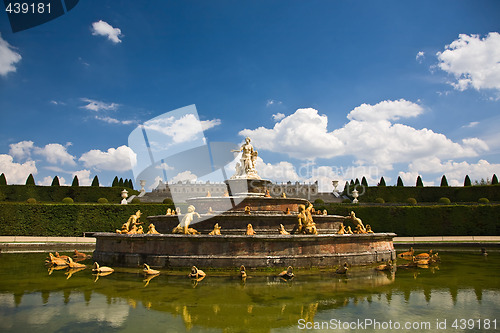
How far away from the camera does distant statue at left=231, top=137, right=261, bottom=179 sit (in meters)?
22.8

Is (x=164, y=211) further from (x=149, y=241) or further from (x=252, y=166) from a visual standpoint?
(x=149, y=241)

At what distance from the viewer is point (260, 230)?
15969mm

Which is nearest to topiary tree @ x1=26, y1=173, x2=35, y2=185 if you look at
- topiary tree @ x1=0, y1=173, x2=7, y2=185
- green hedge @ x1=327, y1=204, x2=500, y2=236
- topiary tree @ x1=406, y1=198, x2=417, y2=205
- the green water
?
topiary tree @ x1=0, y1=173, x2=7, y2=185

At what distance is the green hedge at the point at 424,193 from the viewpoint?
45.0 metres

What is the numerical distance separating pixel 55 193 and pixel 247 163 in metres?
34.4

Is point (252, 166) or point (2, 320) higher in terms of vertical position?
point (252, 166)

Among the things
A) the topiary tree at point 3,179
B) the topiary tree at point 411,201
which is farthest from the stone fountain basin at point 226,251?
the topiary tree at point 3,179

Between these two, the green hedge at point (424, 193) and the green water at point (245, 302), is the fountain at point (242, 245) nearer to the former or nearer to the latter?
the green water at point (245, 302)

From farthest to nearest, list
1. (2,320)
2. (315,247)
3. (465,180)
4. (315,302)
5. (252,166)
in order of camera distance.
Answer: (465,180) → (252,166) → (315,247) → (315,302) → (2,320)

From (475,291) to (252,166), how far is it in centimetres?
1546

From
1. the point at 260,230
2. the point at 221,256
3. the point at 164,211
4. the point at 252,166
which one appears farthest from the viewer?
the point at 164,211

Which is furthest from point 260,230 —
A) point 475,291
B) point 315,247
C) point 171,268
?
point 475,291

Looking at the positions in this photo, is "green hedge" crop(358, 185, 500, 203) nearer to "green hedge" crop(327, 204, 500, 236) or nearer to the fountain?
"green hedge" crop(327, 204, 500, 236)

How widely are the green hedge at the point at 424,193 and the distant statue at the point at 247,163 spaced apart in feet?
103
